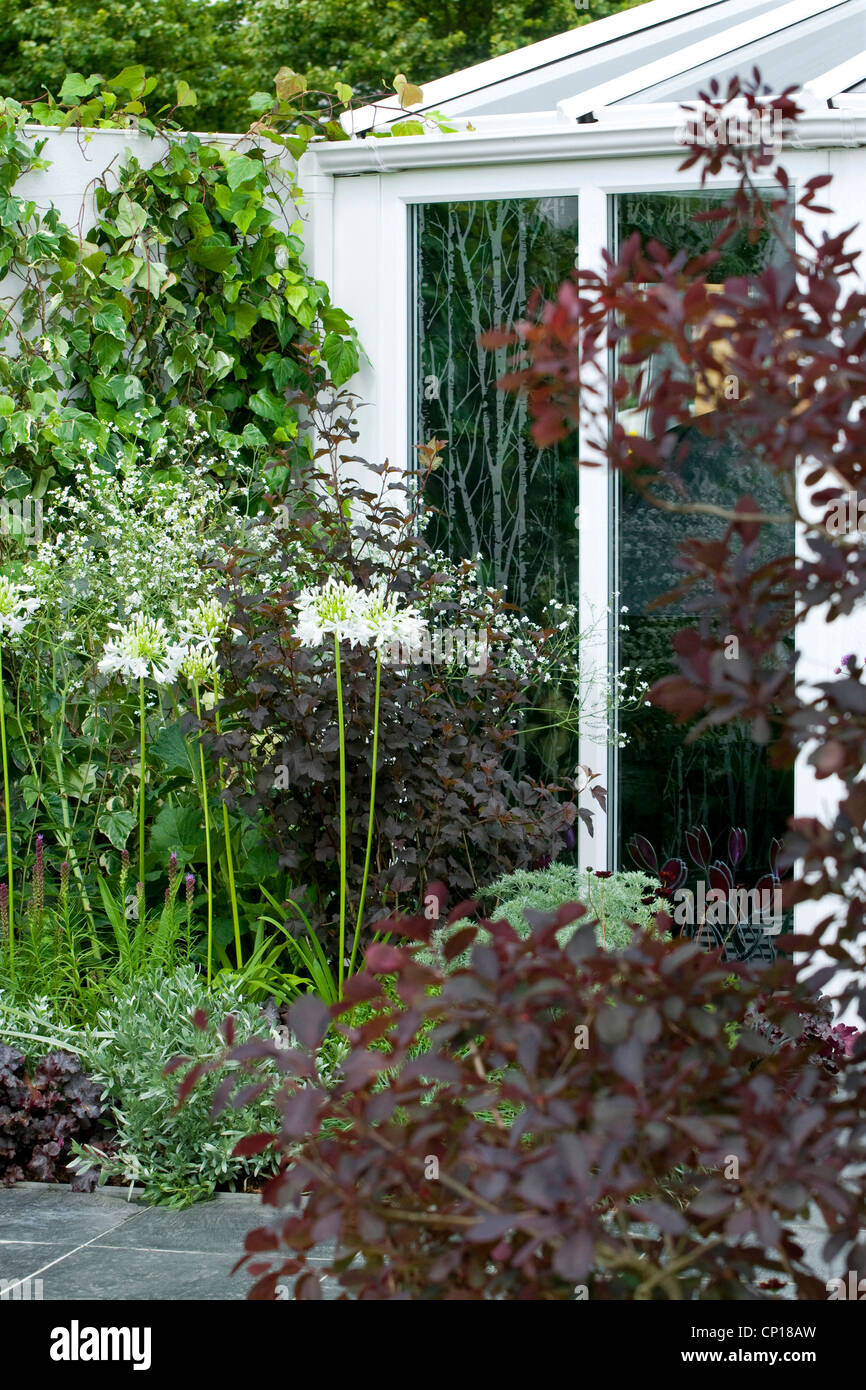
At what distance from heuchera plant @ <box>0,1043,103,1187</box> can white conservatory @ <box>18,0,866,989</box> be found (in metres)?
→ 2.15

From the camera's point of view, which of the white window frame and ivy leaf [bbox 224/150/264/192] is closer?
the white window frame

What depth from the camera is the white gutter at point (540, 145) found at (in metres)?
4.28

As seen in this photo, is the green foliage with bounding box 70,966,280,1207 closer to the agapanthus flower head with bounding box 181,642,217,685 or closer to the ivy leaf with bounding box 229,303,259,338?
the agapanthus flower head with bounding box 181,642,217,685

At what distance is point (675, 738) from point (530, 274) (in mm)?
1770

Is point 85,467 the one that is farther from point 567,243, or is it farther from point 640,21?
point 640,21

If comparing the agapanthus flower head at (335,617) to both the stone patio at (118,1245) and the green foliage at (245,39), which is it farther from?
→ the green foliage at (245,39)

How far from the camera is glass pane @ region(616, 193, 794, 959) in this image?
4.78 m

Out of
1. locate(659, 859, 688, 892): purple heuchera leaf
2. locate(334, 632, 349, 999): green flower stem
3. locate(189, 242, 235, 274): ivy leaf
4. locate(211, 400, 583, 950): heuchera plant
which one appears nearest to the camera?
locate(334, 632, 349, 999): green flower stem

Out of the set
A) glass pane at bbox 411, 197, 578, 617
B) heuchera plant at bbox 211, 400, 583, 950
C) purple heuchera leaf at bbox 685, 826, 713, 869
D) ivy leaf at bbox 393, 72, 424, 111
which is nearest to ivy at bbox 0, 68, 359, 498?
glass pane at bbox 411, 197, 578, 617

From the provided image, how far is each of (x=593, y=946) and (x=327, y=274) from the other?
440cm

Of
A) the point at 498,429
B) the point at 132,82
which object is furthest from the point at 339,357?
the point at 132,82

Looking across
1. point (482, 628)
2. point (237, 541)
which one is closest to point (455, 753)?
point (482, 628)
